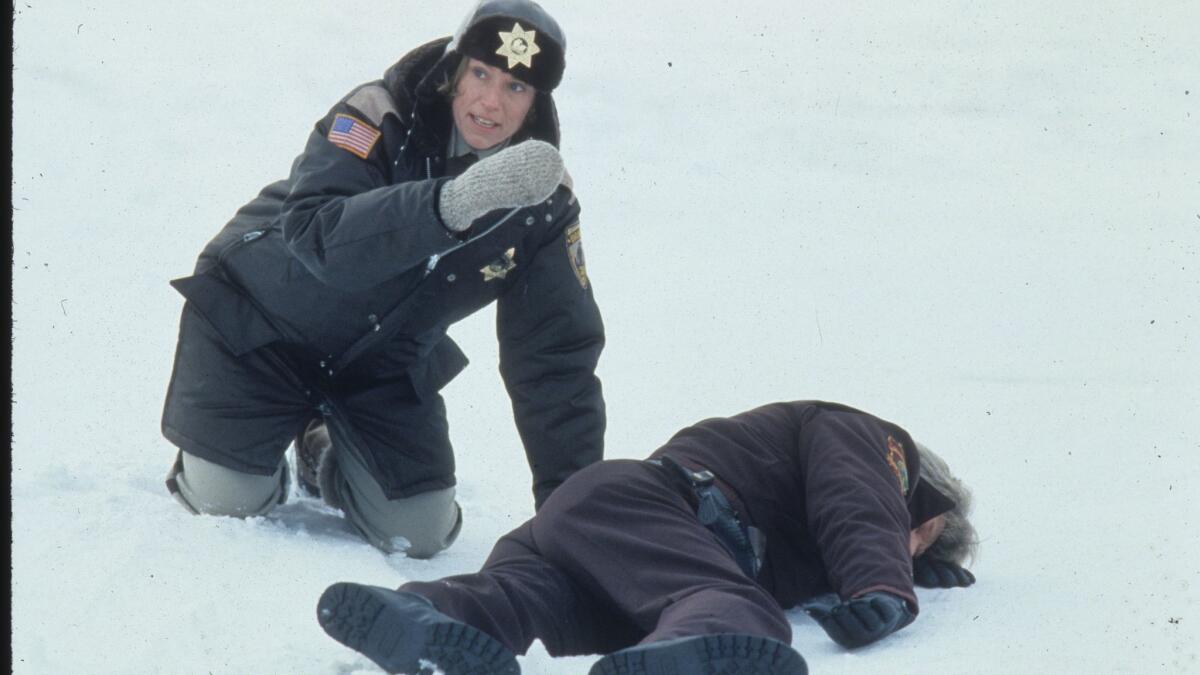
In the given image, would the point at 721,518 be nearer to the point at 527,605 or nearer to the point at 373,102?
the point at 527,605

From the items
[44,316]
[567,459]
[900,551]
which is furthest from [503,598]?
[44,316]

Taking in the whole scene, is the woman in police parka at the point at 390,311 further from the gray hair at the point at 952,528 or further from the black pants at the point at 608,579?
the gray hair at the point at 952,528

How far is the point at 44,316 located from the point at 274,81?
3.32 m

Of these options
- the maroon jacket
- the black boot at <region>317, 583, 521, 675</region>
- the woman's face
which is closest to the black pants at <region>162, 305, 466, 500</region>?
the woman's face

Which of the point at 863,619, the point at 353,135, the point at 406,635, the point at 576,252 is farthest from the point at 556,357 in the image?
the point at 406,635

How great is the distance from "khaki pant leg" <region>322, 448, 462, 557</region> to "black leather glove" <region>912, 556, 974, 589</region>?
113cm

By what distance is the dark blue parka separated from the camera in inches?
106

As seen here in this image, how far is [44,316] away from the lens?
15.1 feet

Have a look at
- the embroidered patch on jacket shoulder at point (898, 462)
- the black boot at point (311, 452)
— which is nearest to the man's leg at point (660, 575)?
the embroidered patch on jacket shoulder at point (898, 462)

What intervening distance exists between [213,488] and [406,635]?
1.38 meters

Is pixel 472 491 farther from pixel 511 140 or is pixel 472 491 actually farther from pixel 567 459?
pixel 511 140

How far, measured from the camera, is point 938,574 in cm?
275

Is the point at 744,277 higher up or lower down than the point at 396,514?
higher up

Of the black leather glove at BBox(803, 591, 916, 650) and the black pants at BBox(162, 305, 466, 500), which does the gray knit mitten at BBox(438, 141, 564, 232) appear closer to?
the black pants at BBox(162, 305, 466, 500)
